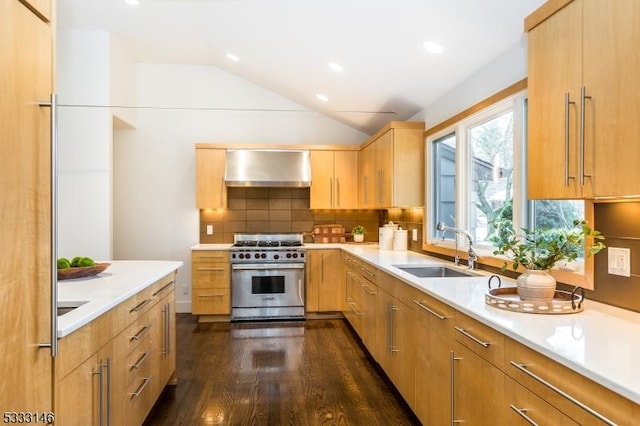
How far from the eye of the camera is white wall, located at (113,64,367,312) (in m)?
5.27

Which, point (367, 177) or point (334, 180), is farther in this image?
point (334, 180)

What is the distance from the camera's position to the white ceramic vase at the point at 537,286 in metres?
1.67

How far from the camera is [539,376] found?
1264 millimetres

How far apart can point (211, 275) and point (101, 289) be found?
2.75m

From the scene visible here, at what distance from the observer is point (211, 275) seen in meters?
4.75

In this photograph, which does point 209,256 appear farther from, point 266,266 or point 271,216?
point 271,216

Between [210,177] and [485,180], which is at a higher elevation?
[210,177]

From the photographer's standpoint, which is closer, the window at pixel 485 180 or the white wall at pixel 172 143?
the window at pixel 485 180

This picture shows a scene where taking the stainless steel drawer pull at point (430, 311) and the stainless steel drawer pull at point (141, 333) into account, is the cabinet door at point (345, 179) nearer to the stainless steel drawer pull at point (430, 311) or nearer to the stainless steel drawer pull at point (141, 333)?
the stainless steel drawer pull at point (430, 311)

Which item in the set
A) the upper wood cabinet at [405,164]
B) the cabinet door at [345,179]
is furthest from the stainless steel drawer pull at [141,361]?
the cabinet door at [345,179]

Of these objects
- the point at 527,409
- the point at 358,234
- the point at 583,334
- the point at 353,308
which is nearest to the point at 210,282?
the point at 353,308

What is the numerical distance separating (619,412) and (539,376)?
11.7 inches

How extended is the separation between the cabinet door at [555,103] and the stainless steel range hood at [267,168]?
3.46 m

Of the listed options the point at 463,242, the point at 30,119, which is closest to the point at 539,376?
the point at 30,119
